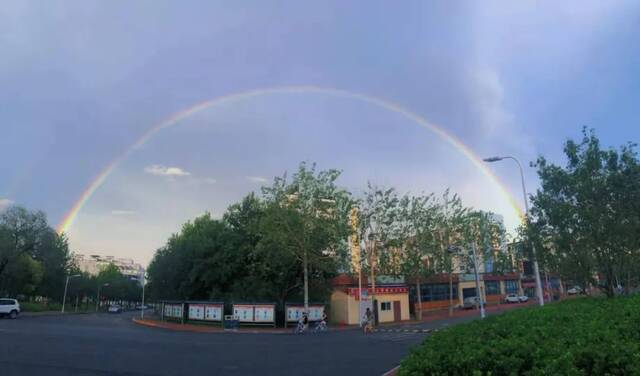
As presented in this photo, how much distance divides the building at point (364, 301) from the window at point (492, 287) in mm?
26196

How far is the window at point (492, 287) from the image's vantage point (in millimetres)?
66125

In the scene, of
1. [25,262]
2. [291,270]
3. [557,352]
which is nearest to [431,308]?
[291,270]

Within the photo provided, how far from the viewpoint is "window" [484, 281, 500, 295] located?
217ft

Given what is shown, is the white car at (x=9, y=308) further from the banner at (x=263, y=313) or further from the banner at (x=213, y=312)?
the banner at (x=263, y=313)

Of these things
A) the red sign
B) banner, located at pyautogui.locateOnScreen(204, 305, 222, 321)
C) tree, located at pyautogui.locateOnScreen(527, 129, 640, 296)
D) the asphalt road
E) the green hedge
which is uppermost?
tree, located at pyautogui.locateOnScreen(527, 129, 640, 296)

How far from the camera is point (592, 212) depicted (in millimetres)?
16203

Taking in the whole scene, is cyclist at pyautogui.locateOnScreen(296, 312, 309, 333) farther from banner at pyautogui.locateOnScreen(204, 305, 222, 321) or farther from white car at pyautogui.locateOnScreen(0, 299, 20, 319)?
white car at pyautogui.locateOnScreen(0, 299, 20, 319)

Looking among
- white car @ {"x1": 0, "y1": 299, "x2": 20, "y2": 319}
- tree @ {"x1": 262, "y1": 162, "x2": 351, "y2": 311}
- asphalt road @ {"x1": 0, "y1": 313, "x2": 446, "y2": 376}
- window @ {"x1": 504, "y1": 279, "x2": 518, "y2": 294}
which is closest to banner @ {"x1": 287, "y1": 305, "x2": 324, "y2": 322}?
tree @ {"x1": 262, "y1": 162, "x2": 351, "y2": 311}

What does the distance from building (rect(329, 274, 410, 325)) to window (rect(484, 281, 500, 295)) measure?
26.2 metres

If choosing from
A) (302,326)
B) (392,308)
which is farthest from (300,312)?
(392,308)

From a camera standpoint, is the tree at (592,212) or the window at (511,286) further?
the window at (511,286)

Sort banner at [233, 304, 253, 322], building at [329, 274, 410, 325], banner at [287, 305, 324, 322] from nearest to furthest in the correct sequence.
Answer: banner at [233, 304, 253, 322] < banner at [287, 305, 324, 322] < building at [329, 274, 410, 325]

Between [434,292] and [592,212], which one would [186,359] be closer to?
[592,212]

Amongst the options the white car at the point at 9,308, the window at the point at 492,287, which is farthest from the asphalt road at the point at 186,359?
the window at the point at 492,287
